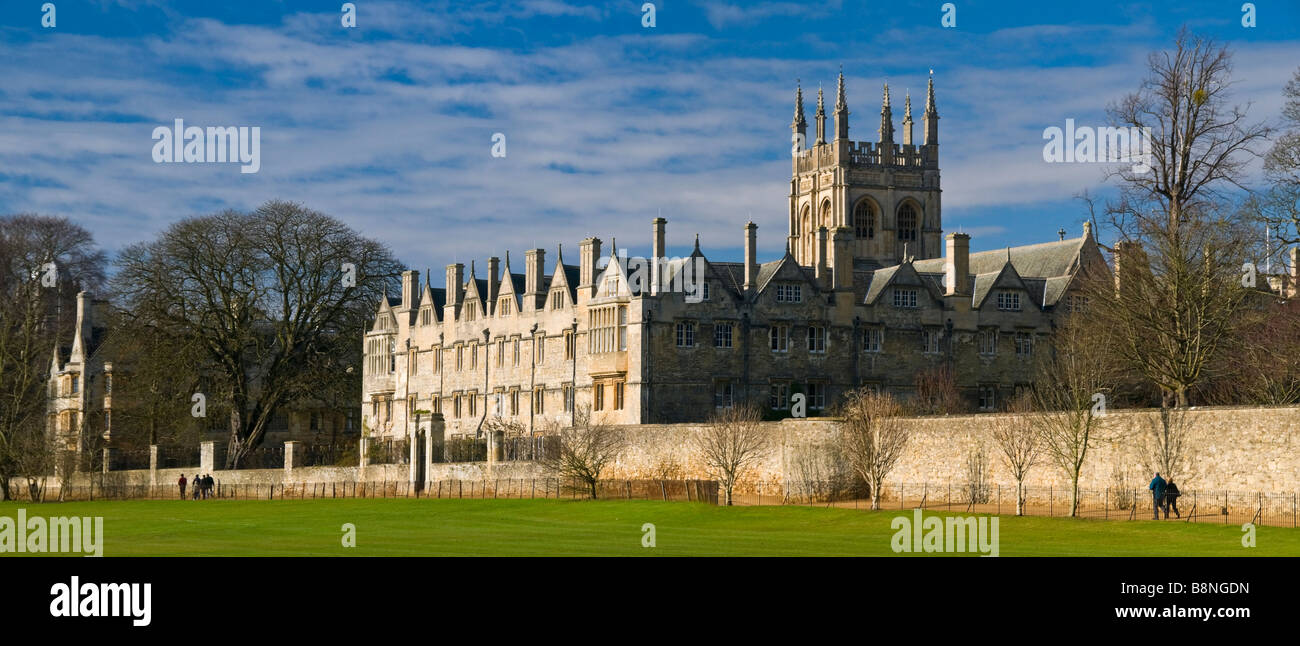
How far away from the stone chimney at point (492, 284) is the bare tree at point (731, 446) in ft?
74.9

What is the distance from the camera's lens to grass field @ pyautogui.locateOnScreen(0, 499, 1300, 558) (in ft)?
108

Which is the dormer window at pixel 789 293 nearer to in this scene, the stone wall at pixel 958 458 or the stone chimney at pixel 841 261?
the stone chimney at pixel 841 261

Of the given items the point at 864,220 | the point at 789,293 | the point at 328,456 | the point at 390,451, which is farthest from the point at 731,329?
the point at 864,220

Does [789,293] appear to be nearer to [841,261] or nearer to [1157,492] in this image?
[841,261]

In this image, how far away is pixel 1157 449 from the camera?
42594 mm

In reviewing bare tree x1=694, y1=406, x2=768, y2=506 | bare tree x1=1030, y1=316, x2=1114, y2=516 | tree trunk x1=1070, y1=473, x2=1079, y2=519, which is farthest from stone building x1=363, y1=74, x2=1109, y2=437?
tree trunk x1=1070, y1=473, x2=1079, y2=519

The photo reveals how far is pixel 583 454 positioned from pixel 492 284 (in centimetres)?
2406

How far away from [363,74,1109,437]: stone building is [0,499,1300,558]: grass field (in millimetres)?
11304

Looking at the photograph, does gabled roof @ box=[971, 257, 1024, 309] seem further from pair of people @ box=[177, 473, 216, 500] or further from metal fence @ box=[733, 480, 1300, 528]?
→ pair of people @ box=[177, 473, 216, 500]

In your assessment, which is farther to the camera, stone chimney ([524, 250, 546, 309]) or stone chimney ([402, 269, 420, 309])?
stone chimney ([402, 269, 420, 309])

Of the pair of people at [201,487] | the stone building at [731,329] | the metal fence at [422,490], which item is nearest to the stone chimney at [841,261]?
the stone building at [731,329]
